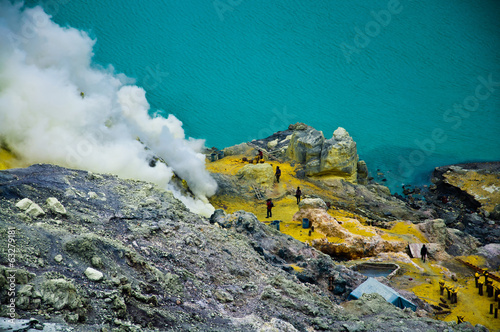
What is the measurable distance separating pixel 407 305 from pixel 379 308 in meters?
3.21

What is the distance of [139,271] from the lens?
26.4 ft

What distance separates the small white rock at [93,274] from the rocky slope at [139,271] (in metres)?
0.02

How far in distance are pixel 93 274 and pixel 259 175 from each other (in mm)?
22985

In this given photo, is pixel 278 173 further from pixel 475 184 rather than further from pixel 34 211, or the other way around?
pixel 34 211

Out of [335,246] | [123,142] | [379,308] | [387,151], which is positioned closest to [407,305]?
[379,308]

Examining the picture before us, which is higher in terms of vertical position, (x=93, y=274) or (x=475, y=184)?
(x=475, y=184)

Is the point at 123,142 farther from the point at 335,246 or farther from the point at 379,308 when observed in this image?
the point at 379,308

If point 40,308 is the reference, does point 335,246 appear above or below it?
above

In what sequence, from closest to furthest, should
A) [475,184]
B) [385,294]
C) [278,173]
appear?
[385,294], [278,173], [475,184]

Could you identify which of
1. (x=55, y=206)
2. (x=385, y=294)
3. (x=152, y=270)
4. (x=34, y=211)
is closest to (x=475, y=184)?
(x=385, y=294)

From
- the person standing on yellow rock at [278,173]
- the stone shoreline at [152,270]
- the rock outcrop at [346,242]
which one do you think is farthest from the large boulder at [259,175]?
the stone shoreline at [152,270]

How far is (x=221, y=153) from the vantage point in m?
37.4

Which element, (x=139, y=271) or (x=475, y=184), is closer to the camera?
(x=139, y=271)

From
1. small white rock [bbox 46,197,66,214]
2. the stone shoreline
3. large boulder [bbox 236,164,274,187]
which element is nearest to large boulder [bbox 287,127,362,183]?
large boulder [bbox 236,164,274,187]
